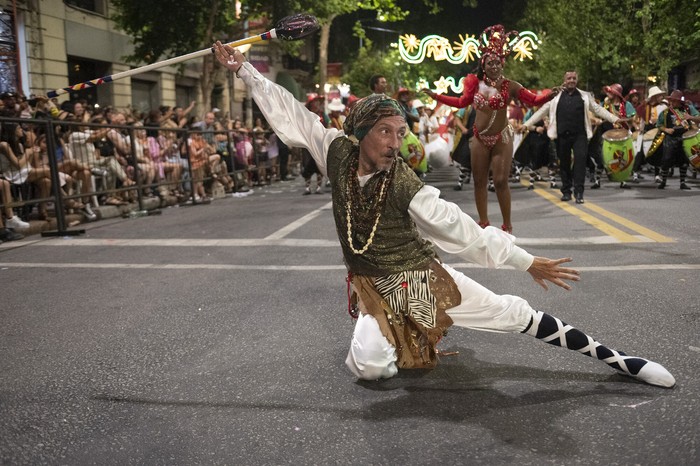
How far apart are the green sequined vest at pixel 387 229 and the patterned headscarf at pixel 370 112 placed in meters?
0.19

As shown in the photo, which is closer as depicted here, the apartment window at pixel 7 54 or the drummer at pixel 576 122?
the drummer at pixel 576 122

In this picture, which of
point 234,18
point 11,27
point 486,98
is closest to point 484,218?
point 486,98

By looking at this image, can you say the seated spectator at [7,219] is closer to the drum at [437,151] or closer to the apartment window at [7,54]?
the apartment window at [7,54]

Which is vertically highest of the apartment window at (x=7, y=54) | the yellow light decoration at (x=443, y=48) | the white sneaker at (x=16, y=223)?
the yellow light decoration at (x=443, y=48)

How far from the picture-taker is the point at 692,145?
1309cm

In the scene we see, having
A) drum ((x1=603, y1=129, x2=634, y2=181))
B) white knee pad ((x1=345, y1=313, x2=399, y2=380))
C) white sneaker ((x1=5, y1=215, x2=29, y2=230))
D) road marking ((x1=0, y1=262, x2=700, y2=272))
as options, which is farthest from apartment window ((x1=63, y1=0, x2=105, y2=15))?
white knee pad ((x1=345, y1=313, x2=399, y2=380))

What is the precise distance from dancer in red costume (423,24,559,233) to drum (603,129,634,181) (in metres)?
5.15

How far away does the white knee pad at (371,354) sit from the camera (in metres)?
3.27

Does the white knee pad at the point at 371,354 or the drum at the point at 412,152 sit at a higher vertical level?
the drum at the point at 412,152

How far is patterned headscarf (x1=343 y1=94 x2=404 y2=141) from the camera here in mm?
3205

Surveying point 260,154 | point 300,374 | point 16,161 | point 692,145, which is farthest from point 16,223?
point 692,145

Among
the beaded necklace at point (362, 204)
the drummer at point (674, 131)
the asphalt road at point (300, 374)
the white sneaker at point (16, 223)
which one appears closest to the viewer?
the asphalt road at point (300, 374)

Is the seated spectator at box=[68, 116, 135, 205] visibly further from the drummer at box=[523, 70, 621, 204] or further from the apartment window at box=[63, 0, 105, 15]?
the apartment window at box=[63, 0, 105, 15]

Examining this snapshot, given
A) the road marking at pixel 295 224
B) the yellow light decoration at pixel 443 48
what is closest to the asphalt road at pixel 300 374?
the road marking at pixel 295 224
